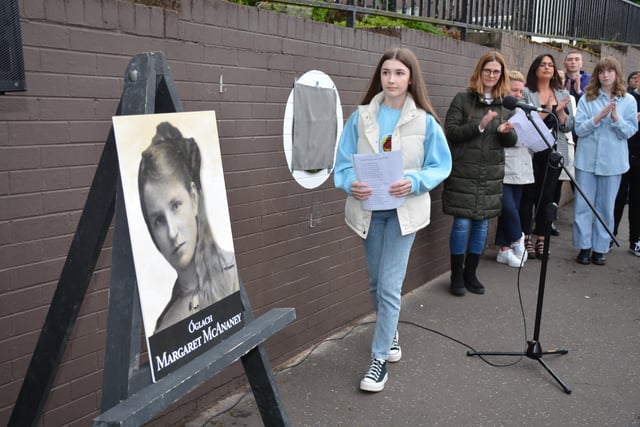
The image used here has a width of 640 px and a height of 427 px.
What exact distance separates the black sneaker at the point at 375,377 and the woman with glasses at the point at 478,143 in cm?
206

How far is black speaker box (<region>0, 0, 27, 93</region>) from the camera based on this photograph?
2273 mm

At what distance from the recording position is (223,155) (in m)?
3.59

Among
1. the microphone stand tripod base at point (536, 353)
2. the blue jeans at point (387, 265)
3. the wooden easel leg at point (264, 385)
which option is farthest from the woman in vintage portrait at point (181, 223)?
the microphone stand tripod base at point (536, 353)

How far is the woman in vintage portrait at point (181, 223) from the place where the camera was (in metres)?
2.15

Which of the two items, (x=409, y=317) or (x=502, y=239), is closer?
(x=409, y=317)

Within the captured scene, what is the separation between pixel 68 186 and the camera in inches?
109

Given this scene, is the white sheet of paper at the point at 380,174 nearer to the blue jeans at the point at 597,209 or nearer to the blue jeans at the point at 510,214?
the blue jeans at the point at 510,214

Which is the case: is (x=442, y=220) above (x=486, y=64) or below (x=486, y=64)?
below

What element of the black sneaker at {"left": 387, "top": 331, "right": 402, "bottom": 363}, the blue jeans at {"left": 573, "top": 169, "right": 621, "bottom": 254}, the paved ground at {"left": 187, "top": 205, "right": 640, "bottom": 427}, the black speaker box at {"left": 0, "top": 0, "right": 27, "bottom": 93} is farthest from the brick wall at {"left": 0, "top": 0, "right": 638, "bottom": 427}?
the blue jeans at {"left": 573, "top": 169, "right": 621, "bottom": 254}

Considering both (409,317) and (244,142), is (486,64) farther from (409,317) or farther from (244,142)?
(244,142)

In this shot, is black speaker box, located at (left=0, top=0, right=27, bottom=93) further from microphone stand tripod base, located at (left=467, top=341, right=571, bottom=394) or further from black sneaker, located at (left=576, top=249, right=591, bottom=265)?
black sneaker, located at (left=576, top=249, right=591, bottom=265)

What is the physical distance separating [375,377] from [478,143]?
2.52 m

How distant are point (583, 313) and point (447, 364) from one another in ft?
5.73

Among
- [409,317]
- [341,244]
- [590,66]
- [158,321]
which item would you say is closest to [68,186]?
[158,321]
